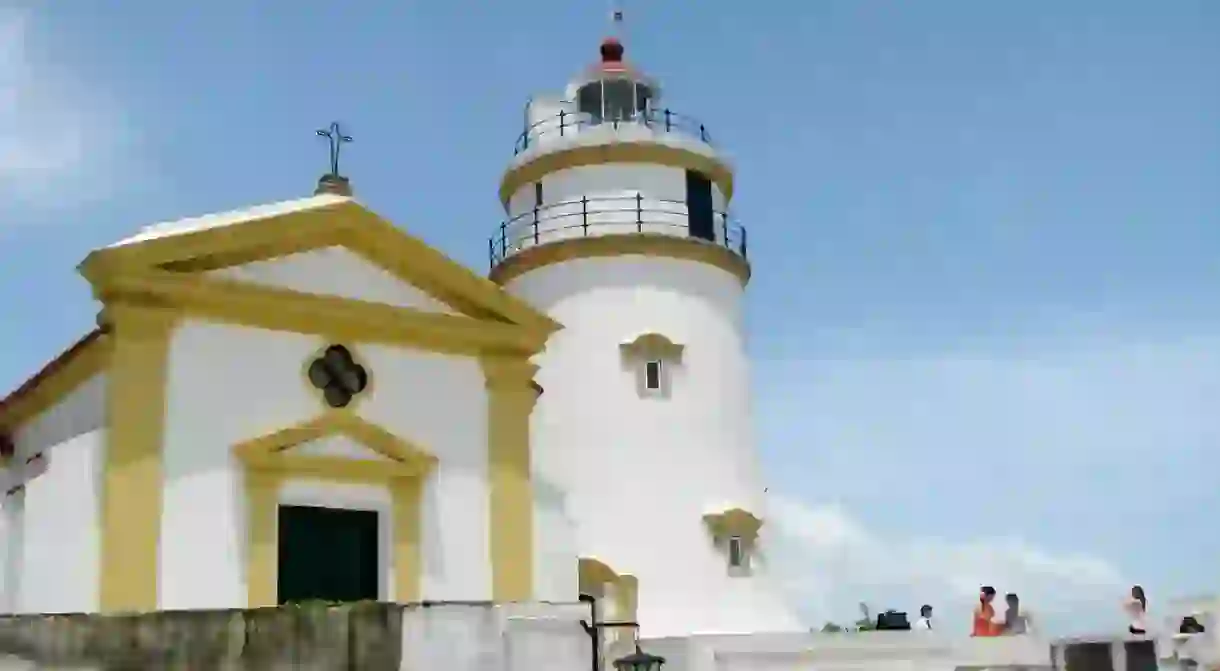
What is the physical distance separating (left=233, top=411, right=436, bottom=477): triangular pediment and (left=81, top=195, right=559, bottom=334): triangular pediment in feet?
5.00

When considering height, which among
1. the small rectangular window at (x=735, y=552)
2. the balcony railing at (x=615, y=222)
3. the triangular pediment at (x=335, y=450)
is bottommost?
the small rectangular window at (x=735, y=552)

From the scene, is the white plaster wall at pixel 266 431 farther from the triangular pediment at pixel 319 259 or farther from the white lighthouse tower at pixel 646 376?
the white lighthouse tower at pixel 646 376

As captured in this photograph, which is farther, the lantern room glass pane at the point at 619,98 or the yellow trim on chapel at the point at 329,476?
the lantern room glass pane at the point at 619,98

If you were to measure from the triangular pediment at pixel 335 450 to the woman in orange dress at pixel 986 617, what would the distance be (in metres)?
6.38

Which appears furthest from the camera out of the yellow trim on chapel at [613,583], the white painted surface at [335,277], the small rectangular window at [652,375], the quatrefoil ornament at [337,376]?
the small rectangular window at [652,375]

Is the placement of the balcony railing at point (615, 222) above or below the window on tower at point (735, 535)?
above

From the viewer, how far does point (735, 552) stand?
22047 mm

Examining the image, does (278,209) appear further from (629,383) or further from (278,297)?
(629,383)

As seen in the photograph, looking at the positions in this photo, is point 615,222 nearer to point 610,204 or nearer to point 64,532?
point 610,204

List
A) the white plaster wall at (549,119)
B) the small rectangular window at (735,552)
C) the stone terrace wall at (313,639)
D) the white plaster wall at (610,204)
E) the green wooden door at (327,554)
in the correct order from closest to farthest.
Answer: the stone terrace wall at (313,639), the green wooden door at (327,554), the small rectangular window at (735,552), the white plaster wall at (610,204), the white plaster wall at (549,119)

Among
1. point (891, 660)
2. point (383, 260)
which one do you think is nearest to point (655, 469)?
point (891, 660)

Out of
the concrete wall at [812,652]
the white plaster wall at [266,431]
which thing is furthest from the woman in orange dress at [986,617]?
the white plaster wall at [266,431]

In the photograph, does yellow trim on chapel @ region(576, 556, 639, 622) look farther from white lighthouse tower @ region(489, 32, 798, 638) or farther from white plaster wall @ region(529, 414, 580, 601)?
white plaster wall @ region(529, 414, 580, 601)

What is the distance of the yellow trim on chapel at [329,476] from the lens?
1513 cm
